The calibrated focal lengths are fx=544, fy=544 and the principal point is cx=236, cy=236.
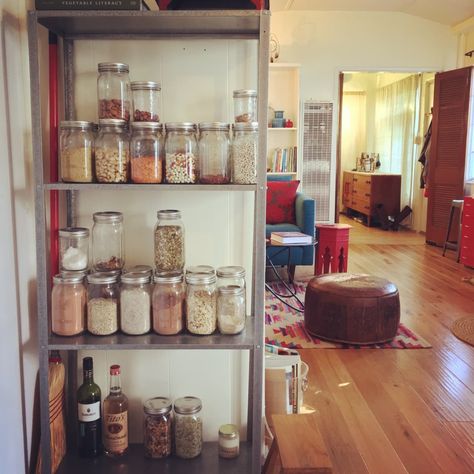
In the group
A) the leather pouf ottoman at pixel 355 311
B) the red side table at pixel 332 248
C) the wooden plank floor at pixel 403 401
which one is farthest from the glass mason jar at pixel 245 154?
the red side table at pixel 332 248

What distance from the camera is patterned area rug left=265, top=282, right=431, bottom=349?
3338mm

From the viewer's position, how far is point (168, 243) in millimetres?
1654

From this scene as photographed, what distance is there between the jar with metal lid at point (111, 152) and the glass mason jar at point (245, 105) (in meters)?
0.34

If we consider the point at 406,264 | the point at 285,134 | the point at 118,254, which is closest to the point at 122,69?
the point at 118,254

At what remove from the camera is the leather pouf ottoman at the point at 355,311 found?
3.29 metres

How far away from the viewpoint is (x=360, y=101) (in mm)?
10320

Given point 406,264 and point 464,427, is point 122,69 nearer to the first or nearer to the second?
point 464,427

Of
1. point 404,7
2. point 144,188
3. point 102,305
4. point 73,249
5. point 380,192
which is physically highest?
point 404,7

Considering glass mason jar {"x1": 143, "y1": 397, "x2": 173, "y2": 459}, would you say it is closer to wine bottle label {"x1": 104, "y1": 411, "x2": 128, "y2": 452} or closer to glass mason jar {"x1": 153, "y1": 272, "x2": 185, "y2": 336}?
wine bottle label {"x1": 104, "y1": 411, "x2": 128, "y2": 452}

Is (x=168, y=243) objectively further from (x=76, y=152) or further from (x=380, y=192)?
(x=380, y=192)

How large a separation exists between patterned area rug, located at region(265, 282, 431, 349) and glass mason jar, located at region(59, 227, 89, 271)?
1885 mm

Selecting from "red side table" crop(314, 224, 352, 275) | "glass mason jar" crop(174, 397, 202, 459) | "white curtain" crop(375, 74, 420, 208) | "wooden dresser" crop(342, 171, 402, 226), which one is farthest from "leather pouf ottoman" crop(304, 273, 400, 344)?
"white curtain" crop(375, 74, 420, 208)

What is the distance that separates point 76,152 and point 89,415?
850 mm

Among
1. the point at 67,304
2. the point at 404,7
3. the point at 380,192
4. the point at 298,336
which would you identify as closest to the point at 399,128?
the point at 380,192
